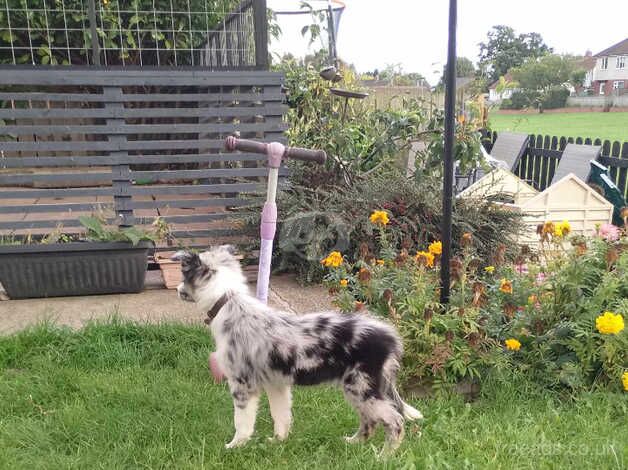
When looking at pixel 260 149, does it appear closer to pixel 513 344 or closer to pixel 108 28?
pixel 513 344

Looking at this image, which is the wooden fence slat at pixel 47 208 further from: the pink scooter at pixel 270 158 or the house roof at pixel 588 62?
the house roof at pixel 588 62

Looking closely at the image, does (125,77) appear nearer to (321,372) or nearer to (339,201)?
(339,201)

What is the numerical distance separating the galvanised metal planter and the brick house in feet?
252

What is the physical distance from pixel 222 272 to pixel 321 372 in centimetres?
62

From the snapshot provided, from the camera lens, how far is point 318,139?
19.0 feet

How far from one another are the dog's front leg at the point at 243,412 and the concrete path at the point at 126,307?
59.0 inches

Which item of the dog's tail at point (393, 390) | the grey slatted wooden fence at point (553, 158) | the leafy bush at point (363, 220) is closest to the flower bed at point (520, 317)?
the dog's tail at point (393, 390)

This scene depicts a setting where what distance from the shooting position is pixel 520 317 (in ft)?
10.3

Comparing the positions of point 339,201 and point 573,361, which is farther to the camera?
point 339,201

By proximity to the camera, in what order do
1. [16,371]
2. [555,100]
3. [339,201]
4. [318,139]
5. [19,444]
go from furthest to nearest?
[555,100], [318,139], [339,201], [16,371], [19,444]

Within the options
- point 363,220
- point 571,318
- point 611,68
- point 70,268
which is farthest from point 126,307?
point 611,68

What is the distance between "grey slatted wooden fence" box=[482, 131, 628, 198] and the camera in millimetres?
8016

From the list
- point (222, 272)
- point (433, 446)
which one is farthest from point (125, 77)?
point (433, 446)

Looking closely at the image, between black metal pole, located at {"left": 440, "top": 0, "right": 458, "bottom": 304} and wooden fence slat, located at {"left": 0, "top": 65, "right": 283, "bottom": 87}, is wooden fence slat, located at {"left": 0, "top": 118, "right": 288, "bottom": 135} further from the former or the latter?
black metal pole, located at {"left": 440, "top": 0, "right": 458, "bottom": 304}
